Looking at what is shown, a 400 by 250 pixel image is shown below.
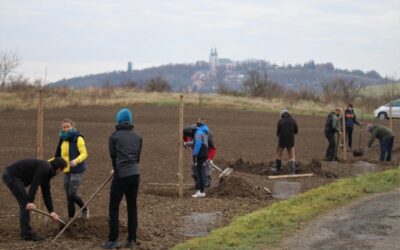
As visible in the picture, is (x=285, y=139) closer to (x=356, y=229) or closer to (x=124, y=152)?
(x=356, y=229)

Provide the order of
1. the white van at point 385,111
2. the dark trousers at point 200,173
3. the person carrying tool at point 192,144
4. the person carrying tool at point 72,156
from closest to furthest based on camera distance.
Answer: the person carrying tool at point 72,156 < the dark trousers at point 200,173 < the person carrying tool at point 192,144 < the white van at point 385,111

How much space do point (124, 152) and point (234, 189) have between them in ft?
18.6

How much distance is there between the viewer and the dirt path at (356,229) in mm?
9570

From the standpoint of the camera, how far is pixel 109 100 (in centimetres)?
5062

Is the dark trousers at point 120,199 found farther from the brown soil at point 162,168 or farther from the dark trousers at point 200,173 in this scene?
the dark trousers at point 200,173

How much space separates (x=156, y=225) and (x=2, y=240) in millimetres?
2522

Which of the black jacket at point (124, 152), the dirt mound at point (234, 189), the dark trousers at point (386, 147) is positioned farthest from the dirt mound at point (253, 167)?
the black jacket at point (124, 152)

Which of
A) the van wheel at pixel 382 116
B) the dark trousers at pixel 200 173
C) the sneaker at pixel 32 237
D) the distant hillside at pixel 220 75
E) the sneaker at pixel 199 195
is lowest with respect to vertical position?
the sneaker at pixel 199 195

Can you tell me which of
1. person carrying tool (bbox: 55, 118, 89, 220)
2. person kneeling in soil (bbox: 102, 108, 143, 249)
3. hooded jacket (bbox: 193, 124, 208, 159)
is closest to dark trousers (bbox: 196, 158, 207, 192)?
hooded jacket (bbox: 193, 124, 208, 159)

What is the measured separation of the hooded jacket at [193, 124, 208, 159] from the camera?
14.6 metres

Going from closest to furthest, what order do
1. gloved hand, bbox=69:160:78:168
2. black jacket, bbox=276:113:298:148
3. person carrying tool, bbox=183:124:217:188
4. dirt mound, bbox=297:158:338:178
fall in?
gloved hand, bbox=69:160:78:168, person carrying tool, bbox=183:124:217:188, dirt mound, bbox=297:158:338:178, black jacket, bbox=276:113:298:148

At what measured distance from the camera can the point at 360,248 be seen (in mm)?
A: 9305

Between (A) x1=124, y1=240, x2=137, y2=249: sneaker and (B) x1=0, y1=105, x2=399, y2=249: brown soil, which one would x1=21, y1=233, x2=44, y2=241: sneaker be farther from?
(A) x1=124, y1=240, x2=137, y2=249: sneaker

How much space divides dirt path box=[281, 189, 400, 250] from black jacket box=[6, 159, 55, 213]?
11.0 ft
